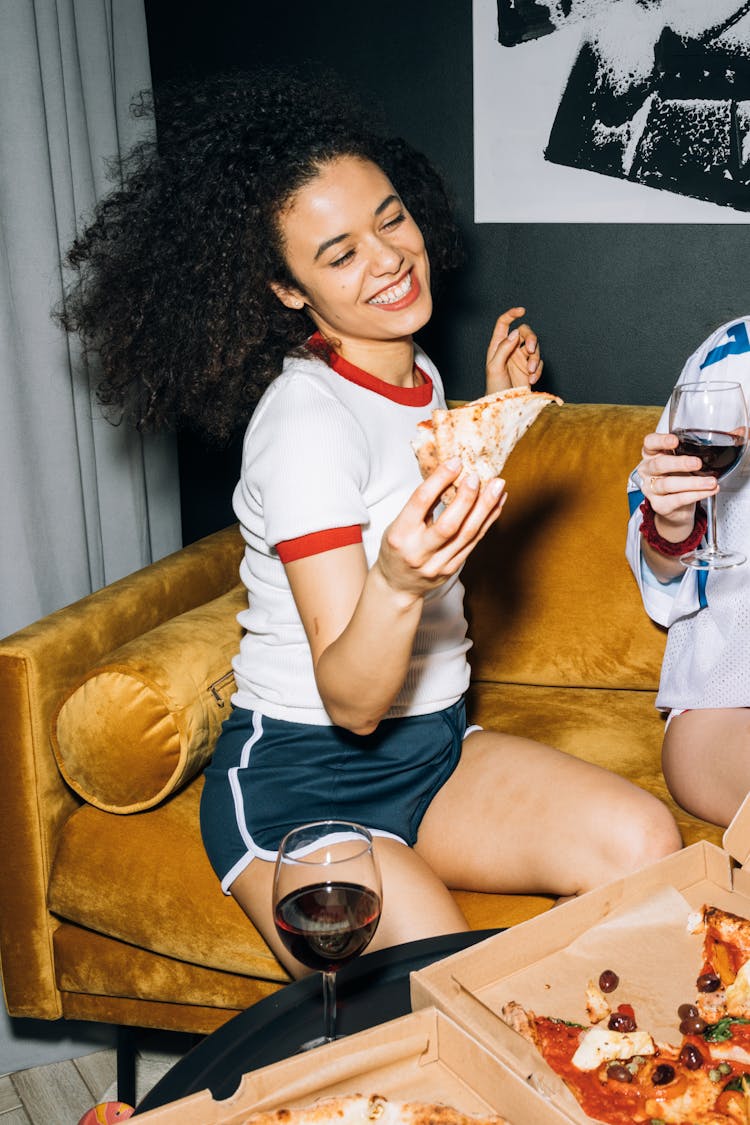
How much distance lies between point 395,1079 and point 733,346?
149 centimetres

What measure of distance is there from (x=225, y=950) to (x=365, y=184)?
1278mm

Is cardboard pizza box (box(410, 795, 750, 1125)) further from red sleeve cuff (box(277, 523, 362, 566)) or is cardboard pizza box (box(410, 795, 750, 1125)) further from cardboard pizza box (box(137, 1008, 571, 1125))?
red sleeve cuff (box(277, 523, 362, 566))

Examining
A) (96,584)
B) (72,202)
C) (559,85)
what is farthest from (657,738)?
(72,202)

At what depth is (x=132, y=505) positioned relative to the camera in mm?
2996

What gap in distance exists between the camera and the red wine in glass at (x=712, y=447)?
154cm

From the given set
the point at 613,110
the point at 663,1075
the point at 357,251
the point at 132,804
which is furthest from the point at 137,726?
the point at 613,110

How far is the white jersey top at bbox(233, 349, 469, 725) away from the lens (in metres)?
1.58

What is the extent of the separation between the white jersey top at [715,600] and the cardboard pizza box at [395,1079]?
1.14 meters

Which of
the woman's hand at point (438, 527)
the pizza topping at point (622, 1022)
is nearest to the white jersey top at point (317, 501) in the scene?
Answer: the woman's hand at point (438, 527)

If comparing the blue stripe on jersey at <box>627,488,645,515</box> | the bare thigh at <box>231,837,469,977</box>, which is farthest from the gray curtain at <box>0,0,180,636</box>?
the blue stripe on jersey at <box>627,488,645,515</box>

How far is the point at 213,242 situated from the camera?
6.19 feet

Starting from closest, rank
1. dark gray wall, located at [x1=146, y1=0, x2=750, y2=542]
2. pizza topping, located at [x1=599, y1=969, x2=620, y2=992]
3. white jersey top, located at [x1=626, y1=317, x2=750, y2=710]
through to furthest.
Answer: pizza topping, located at [x1=599, y1=969, x2=620, y2=992] < white jersey top, located at [x1=626, y1=317, x2=750, y2=710] < dark gray wall, located at [x1=146, y1=0, x2=750, y2=542]

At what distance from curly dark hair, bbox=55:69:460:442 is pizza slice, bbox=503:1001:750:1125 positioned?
4.13ft

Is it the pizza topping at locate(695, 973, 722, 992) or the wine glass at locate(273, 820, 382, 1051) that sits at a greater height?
the wine glass at locate(273, 820, 382, 1051)
